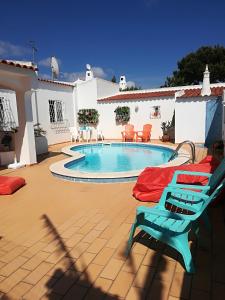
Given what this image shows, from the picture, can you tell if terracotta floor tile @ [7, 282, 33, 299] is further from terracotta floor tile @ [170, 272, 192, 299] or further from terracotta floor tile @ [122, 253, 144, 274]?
terracotta floor tile @ [170, 272, 192, 299]

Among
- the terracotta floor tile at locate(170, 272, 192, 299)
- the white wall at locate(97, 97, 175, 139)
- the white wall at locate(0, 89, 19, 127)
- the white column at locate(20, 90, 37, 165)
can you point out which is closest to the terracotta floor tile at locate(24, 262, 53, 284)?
the terracotta floor tile at locate(170, 272, 192, 299)

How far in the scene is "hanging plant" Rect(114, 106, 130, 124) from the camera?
16.2m

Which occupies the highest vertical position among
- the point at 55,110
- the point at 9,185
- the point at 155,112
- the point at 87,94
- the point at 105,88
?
the point at 105,88

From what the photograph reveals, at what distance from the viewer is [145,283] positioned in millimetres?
2488

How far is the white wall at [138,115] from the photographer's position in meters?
15.3

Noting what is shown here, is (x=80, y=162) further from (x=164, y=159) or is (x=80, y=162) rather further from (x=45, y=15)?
(x=45, y=15)

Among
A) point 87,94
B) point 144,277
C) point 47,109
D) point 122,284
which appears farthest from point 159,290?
point 87,94

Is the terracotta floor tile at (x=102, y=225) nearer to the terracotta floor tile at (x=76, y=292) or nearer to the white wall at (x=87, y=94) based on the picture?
the terracotta floor tile at (x=76, y=292)

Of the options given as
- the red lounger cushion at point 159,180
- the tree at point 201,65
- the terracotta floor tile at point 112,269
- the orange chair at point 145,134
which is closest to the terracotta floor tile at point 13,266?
the terracotta floor tile at point 112,269

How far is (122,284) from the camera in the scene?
8.18 ft

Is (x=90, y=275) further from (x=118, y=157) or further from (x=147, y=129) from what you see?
(x=147, y=129)

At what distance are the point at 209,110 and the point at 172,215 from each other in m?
10.9

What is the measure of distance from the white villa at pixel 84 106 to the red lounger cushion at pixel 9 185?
2.72 meters

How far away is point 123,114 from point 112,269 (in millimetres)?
14145
